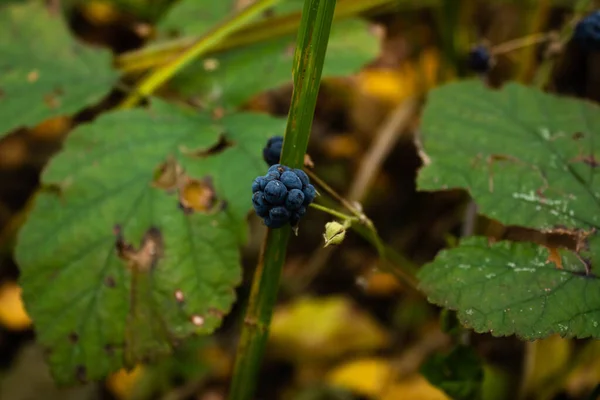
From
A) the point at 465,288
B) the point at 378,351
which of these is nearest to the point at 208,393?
the point at 378,351

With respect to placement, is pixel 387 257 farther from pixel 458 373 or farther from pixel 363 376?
pixel 363 376

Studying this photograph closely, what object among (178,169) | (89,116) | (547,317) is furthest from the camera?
(89,116)

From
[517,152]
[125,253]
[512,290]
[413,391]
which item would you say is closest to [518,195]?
[517,152]

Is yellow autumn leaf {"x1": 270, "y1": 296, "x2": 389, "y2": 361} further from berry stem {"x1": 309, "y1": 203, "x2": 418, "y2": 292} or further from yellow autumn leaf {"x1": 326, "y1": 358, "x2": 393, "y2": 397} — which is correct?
berry stem {"x1": 309, "y1": 203, "x2": 418, "y2": 292}

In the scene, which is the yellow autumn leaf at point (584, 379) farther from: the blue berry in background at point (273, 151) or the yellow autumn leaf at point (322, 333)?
the blue berry in background at point (273, 151)

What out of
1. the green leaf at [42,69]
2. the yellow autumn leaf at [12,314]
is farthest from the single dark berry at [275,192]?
the yellow autumn leaf at [12,314]

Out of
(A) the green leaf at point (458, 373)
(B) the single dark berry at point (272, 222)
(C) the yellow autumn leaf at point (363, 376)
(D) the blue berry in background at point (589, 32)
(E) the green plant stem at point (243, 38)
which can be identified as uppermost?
(E) the green plant stem at point (243, 38)

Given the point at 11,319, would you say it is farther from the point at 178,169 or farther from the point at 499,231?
the point at 499,231
